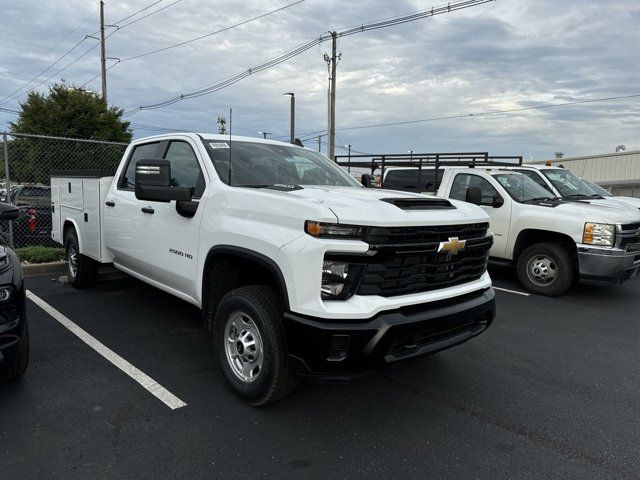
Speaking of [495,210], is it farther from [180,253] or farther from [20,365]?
[20,365]

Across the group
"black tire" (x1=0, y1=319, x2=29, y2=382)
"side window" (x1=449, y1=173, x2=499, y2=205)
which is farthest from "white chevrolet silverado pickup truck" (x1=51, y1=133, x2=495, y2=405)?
"side window" (x1=449, y1=173, x2=499, y2=205)

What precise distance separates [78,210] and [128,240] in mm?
1742

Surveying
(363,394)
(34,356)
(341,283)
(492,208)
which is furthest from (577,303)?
(34,356)

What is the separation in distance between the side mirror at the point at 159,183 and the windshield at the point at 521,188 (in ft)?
18.7

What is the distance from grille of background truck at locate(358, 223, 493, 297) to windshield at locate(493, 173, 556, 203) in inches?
182

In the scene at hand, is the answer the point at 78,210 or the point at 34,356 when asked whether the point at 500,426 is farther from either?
the point at 78,210

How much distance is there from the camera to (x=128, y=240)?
5.04 metres

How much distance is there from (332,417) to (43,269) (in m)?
6.36

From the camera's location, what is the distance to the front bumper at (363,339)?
280 centimetres

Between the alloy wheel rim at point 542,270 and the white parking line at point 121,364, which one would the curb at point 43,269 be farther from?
the alloy wheel rim at point 542,270

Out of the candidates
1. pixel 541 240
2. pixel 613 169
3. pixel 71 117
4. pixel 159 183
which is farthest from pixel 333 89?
pixel 159 183

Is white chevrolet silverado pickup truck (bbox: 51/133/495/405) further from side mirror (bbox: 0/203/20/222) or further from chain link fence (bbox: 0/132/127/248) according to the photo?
chain link fence (bbox: 0/132/127/248)

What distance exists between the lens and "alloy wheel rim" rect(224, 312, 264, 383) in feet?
10.8

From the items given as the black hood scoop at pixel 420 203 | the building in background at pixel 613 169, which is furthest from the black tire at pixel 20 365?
the building in background at pixel 613 169
